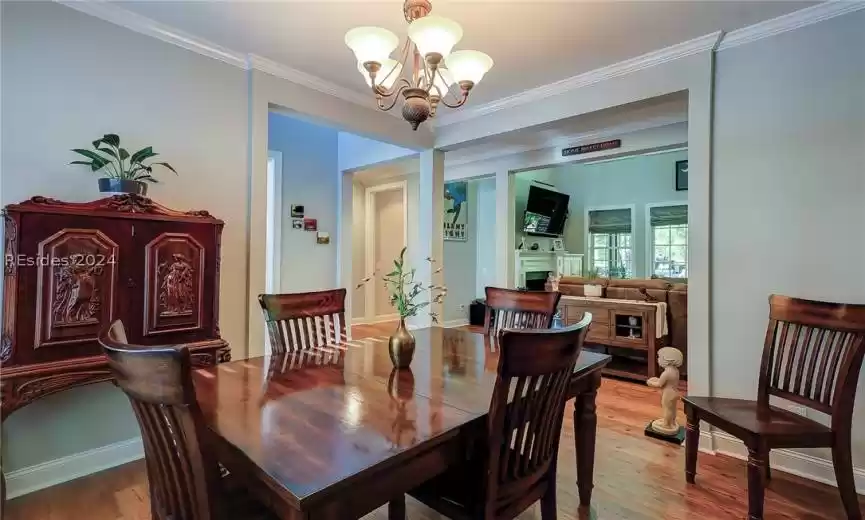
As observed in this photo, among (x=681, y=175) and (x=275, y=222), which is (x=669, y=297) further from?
(x=681, y=175)

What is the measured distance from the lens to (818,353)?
6.66ft

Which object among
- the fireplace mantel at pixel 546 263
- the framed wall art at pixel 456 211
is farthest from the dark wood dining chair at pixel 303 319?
the fireplace mantel at pixel 546 263

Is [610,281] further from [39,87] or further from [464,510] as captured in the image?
[39,87]

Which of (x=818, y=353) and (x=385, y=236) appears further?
(x=385, y=236)

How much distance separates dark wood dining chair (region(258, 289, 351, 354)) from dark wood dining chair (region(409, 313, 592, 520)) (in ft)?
3.23

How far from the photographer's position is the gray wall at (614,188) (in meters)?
8.63

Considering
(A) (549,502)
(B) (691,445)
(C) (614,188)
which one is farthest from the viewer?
(C) (614,188)

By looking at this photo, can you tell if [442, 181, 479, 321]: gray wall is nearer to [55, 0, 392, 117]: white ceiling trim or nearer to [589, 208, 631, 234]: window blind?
[589, 208, 631, 234]: window blind

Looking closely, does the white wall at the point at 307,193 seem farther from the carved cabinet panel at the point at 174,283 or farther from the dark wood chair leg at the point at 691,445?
the dark wood chair leg at the point at 691,445

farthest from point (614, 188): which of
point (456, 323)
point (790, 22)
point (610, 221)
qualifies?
point (790, 22)

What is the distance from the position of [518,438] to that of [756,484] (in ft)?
4.02

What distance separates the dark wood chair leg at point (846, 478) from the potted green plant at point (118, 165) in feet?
11.3

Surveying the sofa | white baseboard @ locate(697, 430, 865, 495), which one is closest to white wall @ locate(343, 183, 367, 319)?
the sofa

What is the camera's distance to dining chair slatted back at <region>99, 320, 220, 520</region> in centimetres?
89
